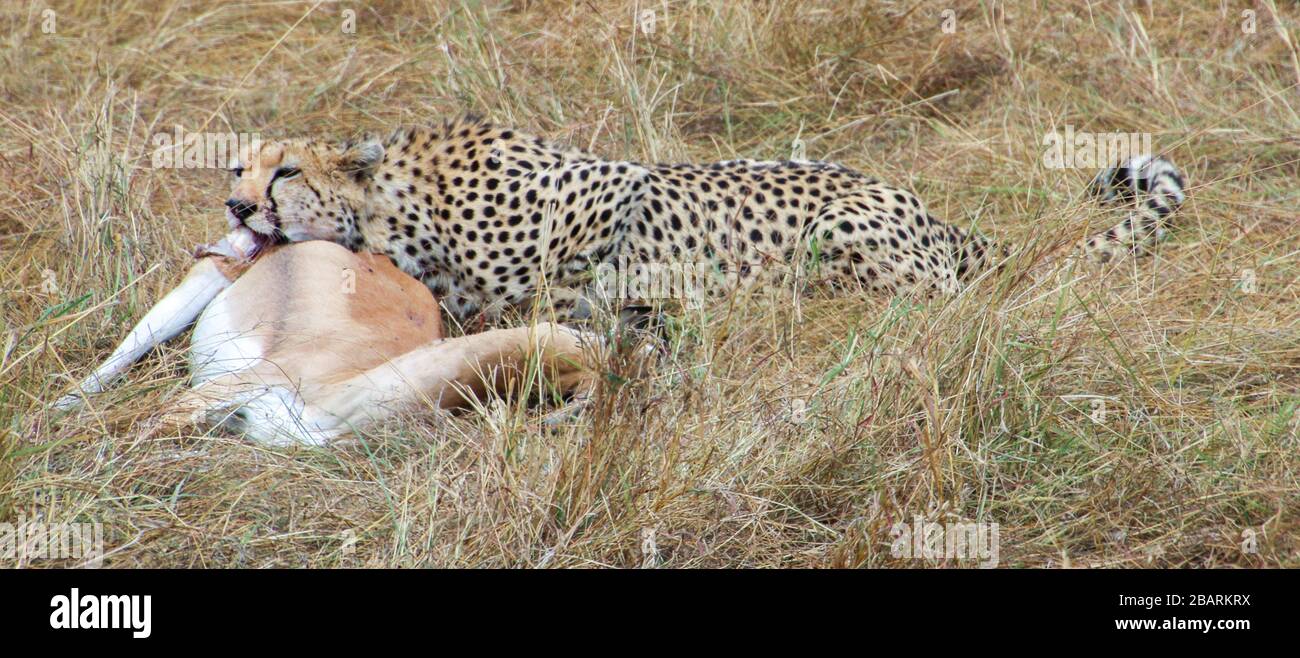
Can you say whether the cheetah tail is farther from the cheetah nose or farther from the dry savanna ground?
the cheetah nose

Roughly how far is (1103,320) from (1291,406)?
1.82 feet

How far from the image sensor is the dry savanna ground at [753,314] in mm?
3418

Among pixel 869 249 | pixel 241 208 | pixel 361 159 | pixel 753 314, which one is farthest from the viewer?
pixel 869 249

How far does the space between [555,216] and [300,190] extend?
34.2 inches

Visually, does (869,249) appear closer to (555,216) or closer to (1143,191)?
(1143,191)

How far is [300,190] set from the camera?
190 inches

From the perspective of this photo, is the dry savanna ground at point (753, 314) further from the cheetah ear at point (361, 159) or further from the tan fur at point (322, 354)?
the cheetah ear at point (361, 159)

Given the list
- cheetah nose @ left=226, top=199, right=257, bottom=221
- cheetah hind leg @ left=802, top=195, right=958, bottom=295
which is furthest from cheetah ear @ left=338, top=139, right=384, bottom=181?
cheetah hind leg @ left=802, top=195, right=958, bottom=295

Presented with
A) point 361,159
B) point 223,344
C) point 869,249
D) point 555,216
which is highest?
point 361,159

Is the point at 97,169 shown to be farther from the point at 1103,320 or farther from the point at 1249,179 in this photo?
the point at 1249,179

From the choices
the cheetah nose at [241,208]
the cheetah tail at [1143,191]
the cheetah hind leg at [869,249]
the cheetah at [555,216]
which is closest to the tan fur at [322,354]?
the cheetah nose at [241,208]

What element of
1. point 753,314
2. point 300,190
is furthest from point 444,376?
point 300,190

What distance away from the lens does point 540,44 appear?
6.20 m

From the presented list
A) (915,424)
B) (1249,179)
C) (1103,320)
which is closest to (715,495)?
(915,424)
